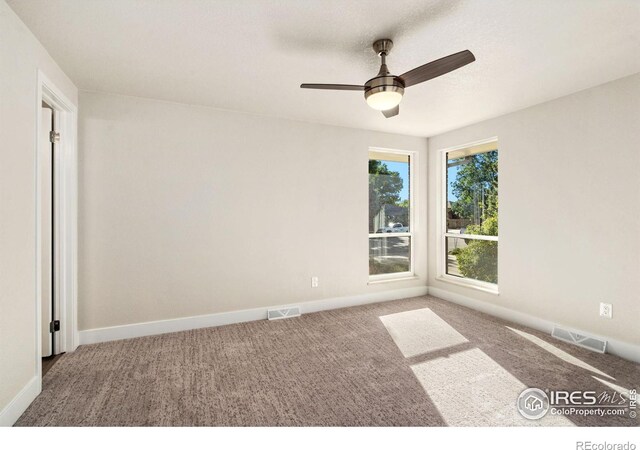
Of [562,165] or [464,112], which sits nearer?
[562,165]

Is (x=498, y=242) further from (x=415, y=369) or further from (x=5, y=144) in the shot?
→ (x=5, y=144)

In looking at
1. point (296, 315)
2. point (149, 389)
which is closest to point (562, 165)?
point (296, 315)

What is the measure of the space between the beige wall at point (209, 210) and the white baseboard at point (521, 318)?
115cm

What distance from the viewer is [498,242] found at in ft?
12.8

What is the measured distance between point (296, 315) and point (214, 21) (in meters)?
3.14

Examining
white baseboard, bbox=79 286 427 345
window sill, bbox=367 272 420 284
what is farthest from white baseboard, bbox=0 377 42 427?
window sill, bbox=367 272 420 284

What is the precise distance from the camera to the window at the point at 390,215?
4652mm

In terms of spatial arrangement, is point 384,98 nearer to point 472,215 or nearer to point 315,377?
point 315,377

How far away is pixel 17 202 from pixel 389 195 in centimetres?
409

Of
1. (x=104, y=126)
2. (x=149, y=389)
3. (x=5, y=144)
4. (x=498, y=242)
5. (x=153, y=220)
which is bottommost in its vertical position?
(x=149, y=389)

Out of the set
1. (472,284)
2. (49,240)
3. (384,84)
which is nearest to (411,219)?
(472,284)

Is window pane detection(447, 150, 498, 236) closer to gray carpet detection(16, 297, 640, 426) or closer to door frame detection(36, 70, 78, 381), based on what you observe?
gray carpet detection(16, 297, 640, 426)

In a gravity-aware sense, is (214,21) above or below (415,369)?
above
